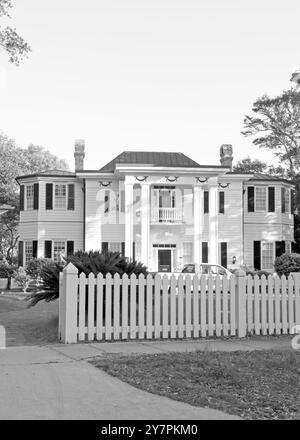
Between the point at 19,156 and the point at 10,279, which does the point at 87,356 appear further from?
the point at 19,156

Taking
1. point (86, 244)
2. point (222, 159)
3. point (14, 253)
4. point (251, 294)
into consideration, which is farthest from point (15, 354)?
point (14, 253)

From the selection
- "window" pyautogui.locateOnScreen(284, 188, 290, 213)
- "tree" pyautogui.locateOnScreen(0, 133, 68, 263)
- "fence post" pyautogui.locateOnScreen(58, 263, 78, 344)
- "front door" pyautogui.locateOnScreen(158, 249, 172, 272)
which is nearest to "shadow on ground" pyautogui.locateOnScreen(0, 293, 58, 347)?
"fence post" pyautogui.locateOnScreen(58, 263, 78, 344)

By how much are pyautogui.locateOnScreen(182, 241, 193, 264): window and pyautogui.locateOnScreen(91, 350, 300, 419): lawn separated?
2611 centimetres

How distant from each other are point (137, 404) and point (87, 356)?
2.83 meters

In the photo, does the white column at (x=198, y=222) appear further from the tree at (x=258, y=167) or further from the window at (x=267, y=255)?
the tree at (x=258, y=167)

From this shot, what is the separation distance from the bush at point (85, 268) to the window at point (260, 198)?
2502 centimetres

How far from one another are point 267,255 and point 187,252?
519cm

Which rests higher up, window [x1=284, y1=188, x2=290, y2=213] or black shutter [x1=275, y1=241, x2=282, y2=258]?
window [x1=284, y1=188, x2=290, y2=213]

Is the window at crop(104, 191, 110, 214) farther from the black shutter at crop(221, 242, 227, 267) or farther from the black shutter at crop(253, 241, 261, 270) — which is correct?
the black shutter at crop(253, 241, 261, 270)

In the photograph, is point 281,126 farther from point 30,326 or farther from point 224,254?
point 30,326

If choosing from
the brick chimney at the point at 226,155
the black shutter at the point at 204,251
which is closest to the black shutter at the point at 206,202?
the black shutter at the point at 204,251

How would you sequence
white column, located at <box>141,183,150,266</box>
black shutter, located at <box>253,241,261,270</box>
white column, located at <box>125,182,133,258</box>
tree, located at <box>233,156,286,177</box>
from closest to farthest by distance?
white column, located at <box>125,182,133,258</box>, white column, located at <box>141,183,150,266</box>, black shutter, located at <box>253,241,261,270</box>, tree, located at <box>233,156,286,177</box>

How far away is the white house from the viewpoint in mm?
33188

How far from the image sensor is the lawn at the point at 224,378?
5.64 metres
